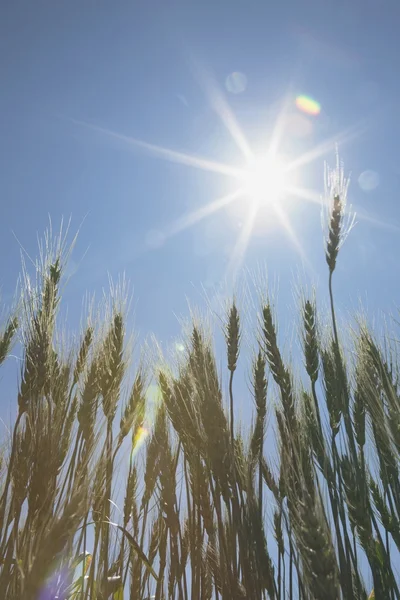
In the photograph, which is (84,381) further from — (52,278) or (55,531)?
(55,531)

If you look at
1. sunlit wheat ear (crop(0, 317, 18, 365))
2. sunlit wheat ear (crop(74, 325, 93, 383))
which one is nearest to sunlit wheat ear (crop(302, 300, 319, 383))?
sunlit wheat ear (crop(74, 325, 93, 383))

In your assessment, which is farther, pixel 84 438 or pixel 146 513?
pixel 146 513

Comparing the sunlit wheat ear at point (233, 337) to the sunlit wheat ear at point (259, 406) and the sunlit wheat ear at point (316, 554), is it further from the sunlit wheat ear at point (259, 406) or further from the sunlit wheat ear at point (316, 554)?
the sunlit wheat ear at point (316, 554)

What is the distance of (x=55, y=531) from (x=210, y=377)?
43.1 inches

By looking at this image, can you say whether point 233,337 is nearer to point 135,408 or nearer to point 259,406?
point 259,406

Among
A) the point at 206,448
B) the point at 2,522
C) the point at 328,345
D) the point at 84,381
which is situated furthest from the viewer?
the point at 328,345

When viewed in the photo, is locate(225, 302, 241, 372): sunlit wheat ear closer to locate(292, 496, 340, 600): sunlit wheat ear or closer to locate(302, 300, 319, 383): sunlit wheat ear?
locate(302, 300, 319, 383): sunlit wheat ear

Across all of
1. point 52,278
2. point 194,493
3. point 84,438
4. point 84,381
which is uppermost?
point 52,278

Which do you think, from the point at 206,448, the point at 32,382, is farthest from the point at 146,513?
the point at 32,382

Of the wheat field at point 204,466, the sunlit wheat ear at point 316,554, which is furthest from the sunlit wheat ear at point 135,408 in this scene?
the sunlit wheat ear at point 316,554

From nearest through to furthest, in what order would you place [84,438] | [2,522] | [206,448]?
[2,522] < [206,448] < [84,438]

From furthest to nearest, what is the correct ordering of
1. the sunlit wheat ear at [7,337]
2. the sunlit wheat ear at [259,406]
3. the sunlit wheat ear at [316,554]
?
1. the sunlit wheat ear at [7,337]
2. the sunlit wheat ear at [259,406]
3. the sunlit wheat ear at [316,554]

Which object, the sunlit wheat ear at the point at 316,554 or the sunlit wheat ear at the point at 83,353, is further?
the sunlit wheat ear at the point at 83,353

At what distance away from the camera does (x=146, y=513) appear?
2949mm
